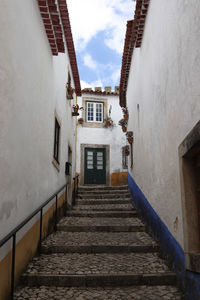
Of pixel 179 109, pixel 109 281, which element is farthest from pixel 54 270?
pixel 179 109

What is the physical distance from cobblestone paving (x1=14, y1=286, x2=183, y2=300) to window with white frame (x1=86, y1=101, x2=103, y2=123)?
11425 mm

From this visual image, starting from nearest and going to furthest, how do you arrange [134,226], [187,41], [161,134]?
[187,41]
[161,134]
[134,226]

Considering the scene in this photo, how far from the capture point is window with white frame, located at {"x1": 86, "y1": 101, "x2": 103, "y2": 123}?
48.3ft

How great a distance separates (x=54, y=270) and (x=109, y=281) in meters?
0.84

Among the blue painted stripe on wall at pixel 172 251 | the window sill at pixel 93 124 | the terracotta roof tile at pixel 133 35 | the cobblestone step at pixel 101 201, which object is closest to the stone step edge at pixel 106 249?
the blue painted stripe on wall at pixel 172 251

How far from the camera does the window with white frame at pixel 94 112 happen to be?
1472 centimetres

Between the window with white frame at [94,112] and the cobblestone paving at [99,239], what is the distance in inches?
367

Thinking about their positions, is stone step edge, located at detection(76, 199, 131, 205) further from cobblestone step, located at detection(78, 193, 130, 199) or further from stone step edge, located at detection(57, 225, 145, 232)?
Result: stone step edge, located at detection(57, 225, 145, 232)

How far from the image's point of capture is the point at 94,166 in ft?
46.9

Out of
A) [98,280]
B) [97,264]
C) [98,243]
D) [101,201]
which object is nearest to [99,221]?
[98,243]

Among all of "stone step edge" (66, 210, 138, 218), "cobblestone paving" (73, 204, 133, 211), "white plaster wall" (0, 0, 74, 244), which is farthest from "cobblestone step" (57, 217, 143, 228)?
"white plaster wall" (0, 0, 74, 244)

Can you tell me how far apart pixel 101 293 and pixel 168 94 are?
299cm

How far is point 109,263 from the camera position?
14.6 ft

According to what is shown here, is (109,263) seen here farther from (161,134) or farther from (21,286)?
(161,134)
